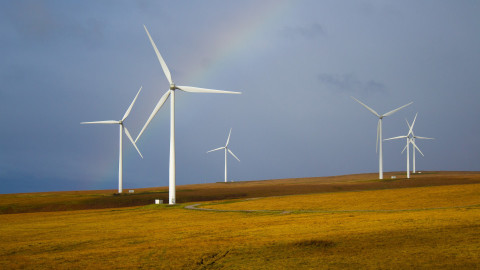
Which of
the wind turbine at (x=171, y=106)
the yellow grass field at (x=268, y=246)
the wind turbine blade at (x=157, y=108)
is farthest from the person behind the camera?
the wind turbine blade at (x=157, y=108)

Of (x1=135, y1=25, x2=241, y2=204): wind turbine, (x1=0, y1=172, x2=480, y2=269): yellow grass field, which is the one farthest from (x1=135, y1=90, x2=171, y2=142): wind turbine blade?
(x1=0, y1=172, x2=480, y2=269): yellow grass field

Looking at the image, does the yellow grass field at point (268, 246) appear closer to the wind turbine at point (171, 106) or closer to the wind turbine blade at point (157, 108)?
the wind turbine at point (171, 106)

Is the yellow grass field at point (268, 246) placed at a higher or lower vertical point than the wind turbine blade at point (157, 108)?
lower

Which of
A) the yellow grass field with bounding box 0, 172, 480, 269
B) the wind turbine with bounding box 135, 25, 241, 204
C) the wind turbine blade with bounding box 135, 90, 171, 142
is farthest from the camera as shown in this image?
the wind turbine blade with bounding box 135, 90, 171, 142

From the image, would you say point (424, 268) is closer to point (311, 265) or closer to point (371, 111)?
point (311, 265)

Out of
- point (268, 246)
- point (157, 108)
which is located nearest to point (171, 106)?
point (157, 108)

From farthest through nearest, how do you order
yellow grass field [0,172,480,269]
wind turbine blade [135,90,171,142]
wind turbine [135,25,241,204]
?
wind turbine blade [135,90,171,142], wind turbine [135,25,241,204], yellow grass field [0,172,480,269]

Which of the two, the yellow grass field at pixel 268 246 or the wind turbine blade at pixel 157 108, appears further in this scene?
the wind turbine blade at pixel 157 108

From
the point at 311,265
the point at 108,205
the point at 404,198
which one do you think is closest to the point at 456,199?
the point at 404,198

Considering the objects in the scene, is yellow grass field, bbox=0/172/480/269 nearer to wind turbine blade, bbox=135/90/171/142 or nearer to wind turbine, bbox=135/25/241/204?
wind turbine, bbox=135/25/241/204

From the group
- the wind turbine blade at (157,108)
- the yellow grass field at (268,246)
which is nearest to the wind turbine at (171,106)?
the wind turbine blade at (157,108)

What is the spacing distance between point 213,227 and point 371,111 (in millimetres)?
89007

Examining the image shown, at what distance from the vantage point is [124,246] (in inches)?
1166

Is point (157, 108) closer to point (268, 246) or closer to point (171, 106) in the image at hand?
point (171, 106)
